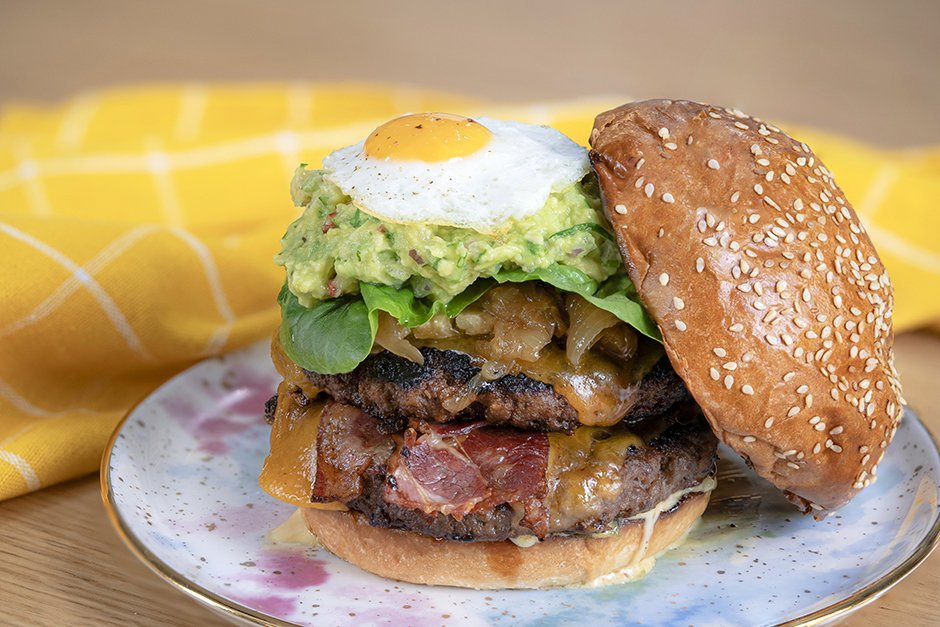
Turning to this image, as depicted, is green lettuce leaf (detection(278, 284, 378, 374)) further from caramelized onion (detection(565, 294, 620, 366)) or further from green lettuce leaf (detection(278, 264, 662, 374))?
caramelized onion (detection(565, 294, 620, 366))

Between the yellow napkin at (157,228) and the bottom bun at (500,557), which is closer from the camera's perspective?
the bottom bun at (500,557)

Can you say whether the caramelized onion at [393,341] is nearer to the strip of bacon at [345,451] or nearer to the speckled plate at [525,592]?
the strip of bacon at [345,451]

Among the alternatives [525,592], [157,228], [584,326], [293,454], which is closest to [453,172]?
[584,326]

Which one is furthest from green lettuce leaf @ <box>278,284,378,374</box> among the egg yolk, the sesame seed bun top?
the sesame seed bun top

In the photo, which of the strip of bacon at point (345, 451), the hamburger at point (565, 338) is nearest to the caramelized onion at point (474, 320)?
the hamburger at point (565, 338)

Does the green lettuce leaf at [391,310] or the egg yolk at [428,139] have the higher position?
the egg yolk at [428,139]

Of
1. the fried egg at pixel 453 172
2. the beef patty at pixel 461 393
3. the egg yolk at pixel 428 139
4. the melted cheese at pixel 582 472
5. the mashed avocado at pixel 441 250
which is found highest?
the egg yolk at pixel 428 139
